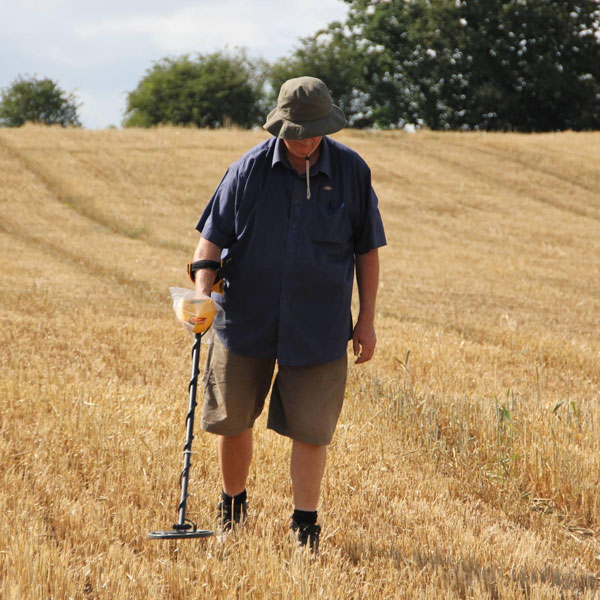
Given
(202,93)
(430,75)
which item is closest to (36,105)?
(202,93)

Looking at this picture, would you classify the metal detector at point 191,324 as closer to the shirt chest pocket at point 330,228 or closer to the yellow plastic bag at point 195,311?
the yellow plastic bag at point 195,311

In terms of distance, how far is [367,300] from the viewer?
152 inches

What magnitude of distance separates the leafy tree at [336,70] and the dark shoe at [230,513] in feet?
158

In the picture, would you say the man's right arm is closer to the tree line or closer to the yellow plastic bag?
the yellow plastic bag

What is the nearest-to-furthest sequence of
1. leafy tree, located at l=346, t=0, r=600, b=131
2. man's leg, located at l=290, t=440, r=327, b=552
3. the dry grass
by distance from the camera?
1. the dry grass
2. man's leg, located at l=290, t=440, r=327, b=552
3. leafy tree, located at l=346, t=0, r=600, b=131

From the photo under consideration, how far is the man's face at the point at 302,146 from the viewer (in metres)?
3.57

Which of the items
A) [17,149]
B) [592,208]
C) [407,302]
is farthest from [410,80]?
[407,302]

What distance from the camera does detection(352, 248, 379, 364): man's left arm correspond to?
12.5ft

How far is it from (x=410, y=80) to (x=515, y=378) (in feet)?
154

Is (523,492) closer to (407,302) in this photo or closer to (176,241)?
(407,302)

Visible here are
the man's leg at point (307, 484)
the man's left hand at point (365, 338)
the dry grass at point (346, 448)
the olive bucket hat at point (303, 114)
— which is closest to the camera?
the dry grass at point (346, 448)

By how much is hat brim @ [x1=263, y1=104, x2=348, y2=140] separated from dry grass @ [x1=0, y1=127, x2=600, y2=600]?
1.83 meters

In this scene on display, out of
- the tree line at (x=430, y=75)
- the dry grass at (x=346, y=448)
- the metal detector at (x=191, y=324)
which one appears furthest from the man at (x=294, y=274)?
the tree line at (x=430, y=75)

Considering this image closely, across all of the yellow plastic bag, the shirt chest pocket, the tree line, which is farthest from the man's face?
the tree line
